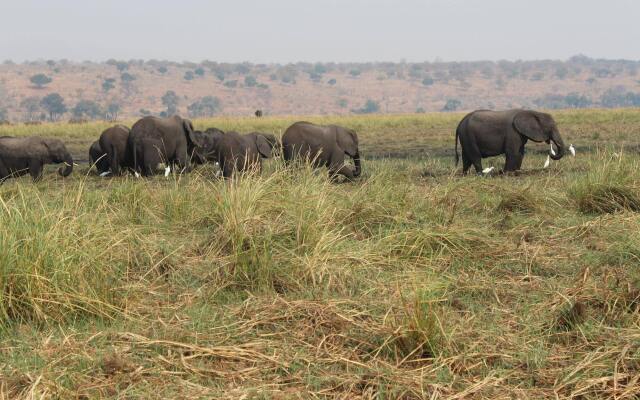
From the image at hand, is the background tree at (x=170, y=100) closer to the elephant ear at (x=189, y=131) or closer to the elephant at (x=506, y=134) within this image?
the elephant ear at (x=189, y=131)

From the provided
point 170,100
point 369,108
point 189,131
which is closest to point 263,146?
point 189,131

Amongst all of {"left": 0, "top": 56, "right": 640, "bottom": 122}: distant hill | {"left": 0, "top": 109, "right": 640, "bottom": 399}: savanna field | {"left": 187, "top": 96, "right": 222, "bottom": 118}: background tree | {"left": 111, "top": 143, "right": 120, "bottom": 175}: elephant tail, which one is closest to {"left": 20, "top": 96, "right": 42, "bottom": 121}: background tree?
{"left": 0, "top": 56, "right": 640, "bottom": 122}: distant hill

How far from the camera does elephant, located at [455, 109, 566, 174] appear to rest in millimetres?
13047

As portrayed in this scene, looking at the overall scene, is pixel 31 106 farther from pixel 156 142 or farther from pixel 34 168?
pixel 156 142

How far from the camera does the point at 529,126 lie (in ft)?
43.0

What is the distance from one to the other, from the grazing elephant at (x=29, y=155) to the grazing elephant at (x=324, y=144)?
4440mm

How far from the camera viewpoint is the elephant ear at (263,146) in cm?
1346

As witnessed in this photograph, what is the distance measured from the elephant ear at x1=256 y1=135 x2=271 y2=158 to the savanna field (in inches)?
233

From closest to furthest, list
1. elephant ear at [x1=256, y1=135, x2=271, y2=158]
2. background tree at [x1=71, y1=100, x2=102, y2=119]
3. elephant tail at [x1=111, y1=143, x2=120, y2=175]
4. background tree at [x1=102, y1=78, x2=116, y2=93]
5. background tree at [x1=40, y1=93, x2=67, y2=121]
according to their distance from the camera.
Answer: elephant ear at [x1=256, y1=135, x2=271, y2=158]
elephant tail at [x1=111, y1=143, x2=120, y2=175]
background tree at [x1=40, y1=93, x2=67, y2=121]
background tree at [x1=71, y1=100, x2=102, y2=119]
background tree at [x1=102, y1=78, x2=116, y2=93]

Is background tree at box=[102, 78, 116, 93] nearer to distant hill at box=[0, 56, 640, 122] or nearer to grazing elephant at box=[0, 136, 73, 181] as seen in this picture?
distant hill at box=[0, 56, 640, 122]

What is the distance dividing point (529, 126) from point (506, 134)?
0.41 meters

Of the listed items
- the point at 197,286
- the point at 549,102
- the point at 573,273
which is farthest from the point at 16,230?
the point at 549,102

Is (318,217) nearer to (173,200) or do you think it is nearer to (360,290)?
(360,290)

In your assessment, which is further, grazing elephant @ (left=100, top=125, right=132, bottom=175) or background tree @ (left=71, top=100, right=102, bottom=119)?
background tree @ (left=71, top=100, right=102, bottom=119)
